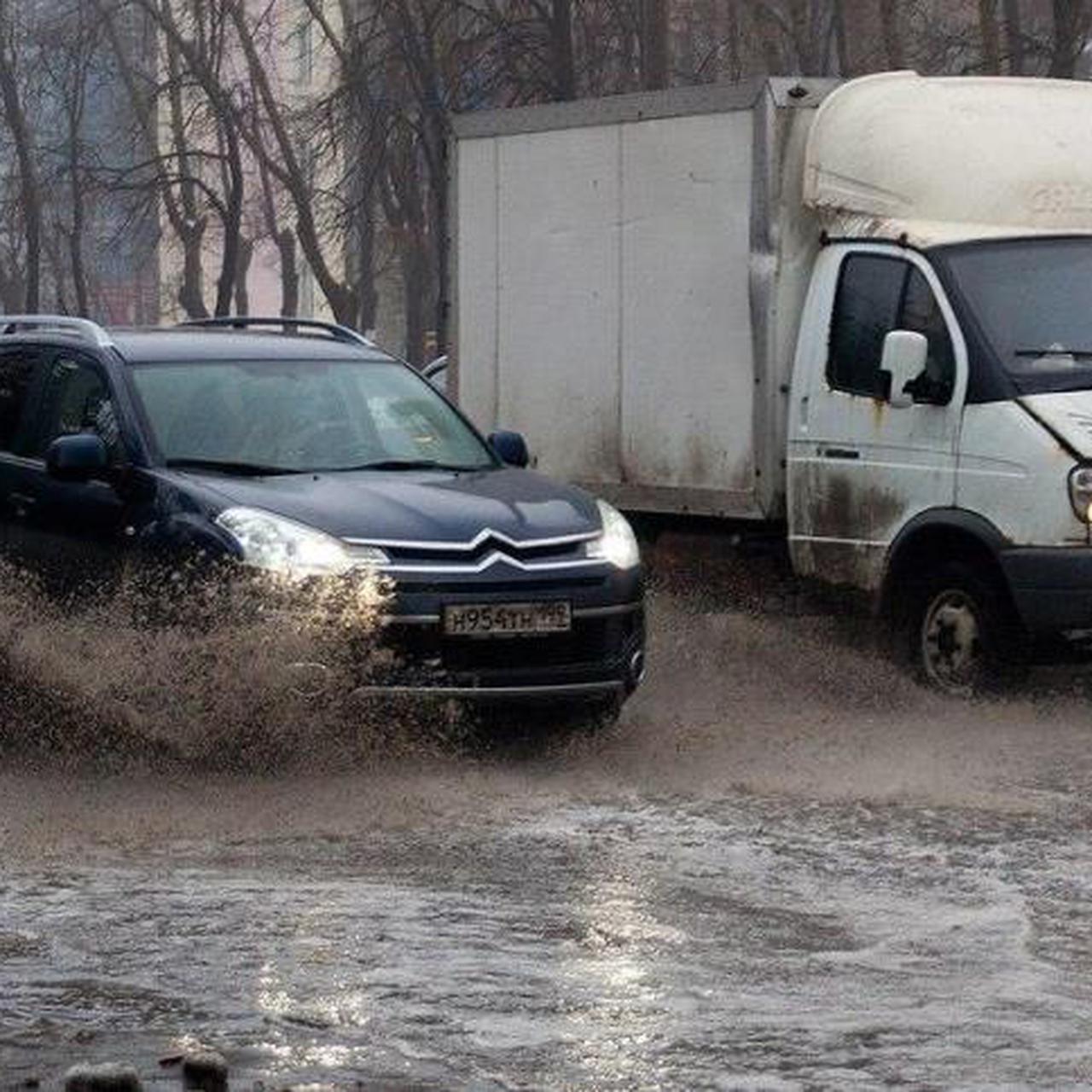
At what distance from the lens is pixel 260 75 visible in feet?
172

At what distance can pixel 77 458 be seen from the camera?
1148 centimetres

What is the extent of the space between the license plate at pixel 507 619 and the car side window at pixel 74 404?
186 cm

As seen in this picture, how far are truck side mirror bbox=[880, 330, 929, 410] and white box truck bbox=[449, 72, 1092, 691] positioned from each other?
11 mm

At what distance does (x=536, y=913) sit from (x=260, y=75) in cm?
4535

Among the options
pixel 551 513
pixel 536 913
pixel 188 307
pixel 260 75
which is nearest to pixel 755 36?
pixel 260 75

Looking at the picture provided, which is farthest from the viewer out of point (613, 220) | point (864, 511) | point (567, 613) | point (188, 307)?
point (188, 307)

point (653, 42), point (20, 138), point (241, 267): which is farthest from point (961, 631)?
point (241, 267)

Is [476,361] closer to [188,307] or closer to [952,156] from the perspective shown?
[952,156]

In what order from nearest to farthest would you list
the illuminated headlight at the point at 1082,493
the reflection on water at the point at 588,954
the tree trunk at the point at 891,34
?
1. the reflection on water at the point at 588,954
2. the illuminated headlight at the point at 1082,493
3. the tree trunk at the point at 891,34

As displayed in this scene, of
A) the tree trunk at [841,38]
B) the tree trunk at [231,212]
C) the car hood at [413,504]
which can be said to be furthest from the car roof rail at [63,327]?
the tree trunk at [231,212]

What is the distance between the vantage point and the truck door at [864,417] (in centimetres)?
1313

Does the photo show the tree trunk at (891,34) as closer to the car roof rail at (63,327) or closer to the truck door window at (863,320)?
the truck door window at (863,320)

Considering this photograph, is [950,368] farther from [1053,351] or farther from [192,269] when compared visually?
[192,269]

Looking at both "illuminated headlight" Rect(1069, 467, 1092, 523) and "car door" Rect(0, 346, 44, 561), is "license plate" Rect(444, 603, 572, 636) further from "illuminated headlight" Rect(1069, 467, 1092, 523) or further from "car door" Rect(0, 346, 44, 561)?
"illuminated headlight" Rect(1069, 467, 1092, 523)
